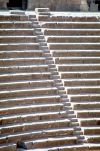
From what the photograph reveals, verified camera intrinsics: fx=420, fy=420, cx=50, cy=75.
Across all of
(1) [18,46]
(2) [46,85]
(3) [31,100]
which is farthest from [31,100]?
(1) [18,46]

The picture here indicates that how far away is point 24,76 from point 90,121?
7.92 feet

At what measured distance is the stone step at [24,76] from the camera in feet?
41.2

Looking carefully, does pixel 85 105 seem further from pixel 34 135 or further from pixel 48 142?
pixel 34 135

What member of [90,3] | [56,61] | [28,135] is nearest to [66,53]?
[56,61]

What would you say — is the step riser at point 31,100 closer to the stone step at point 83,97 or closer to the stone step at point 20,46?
the stone step at point 83,97

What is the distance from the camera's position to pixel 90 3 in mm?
18406

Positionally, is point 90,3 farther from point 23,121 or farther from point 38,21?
point 23,121

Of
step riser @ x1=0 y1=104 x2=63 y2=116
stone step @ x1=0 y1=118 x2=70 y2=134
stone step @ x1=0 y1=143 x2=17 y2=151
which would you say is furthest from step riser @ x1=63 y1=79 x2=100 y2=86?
stone step @ x1=0 y1=143 x2=17 y2=151

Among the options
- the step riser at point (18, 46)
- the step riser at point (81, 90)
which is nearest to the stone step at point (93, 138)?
the step riser at point (81, 90)

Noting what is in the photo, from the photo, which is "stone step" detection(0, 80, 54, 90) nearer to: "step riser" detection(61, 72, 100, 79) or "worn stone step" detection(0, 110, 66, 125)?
"step riser" detection(61, 72, 100, 79)

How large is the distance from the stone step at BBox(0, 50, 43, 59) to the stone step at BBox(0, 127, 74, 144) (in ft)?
8.99

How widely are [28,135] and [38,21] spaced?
4919mm

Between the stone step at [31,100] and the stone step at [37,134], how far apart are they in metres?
0.99

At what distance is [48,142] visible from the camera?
456 inches
